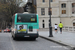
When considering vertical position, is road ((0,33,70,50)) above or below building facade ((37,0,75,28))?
below

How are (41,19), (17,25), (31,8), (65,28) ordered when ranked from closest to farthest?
1. (17,25)
2. (65,28)
3. (41,19)
4. (31,8)

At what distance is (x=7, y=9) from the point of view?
61.0m

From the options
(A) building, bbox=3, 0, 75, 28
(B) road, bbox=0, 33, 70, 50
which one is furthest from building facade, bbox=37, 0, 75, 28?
(B) road, bbox=0, 33, 70, 50

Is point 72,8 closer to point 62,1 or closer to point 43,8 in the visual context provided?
point 62,1

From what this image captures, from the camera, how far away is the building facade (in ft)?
189

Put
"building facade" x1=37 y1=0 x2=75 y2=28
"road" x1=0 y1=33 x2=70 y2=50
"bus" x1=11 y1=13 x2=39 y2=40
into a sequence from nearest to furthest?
"road" x1=0 y1=33 x2=70 y2=50 < "bus" x1=11 y1=13 x2=39 y2=40 < "building facade" x1=37 y1=0 x2=75 y2=28

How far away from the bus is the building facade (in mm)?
39401

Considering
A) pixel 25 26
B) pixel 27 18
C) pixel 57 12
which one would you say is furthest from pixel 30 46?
pixel 57 12

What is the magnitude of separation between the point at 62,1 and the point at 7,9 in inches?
674

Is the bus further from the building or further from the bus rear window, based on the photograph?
the building

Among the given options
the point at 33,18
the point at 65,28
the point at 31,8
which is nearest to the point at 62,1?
the point at 31,8

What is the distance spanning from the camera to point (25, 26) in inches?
703

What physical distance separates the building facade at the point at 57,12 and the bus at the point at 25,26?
39.4 meters

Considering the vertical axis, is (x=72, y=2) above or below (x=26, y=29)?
above
